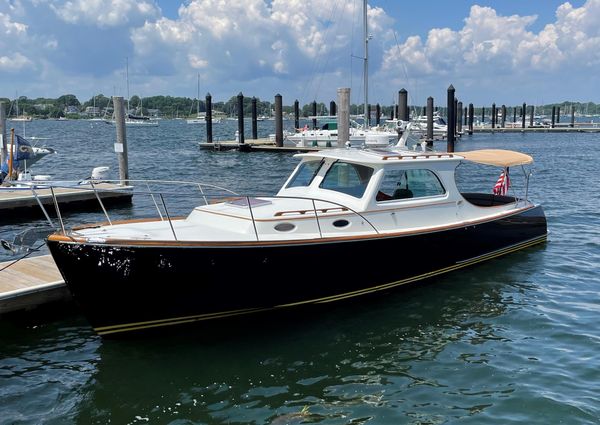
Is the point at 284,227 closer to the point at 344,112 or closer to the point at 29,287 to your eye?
the point at 29,287

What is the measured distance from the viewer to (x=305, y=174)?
33.9 ft

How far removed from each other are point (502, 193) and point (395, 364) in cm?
756

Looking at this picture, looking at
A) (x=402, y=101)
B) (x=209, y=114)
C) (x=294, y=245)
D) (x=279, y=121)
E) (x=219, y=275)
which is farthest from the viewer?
(x=209, y=114)

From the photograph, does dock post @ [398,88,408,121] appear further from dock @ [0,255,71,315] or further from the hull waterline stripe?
dock @ [0,255,71,315]

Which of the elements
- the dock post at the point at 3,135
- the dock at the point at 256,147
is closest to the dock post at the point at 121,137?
the dock post at the point at 3,135

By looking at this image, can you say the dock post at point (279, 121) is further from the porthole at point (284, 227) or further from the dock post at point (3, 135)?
the porthole at point (284, 227)

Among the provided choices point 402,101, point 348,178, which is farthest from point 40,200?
point 402,101

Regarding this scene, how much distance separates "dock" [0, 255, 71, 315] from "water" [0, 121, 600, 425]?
0.26 metres

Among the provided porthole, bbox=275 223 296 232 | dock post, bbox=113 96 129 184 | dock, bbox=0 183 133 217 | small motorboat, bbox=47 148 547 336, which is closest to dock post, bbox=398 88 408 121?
dock post, bbox=113 96 129 184

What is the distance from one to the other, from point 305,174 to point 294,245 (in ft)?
8.05

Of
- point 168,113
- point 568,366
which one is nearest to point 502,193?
point 568,366

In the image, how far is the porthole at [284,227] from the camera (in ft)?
27.7

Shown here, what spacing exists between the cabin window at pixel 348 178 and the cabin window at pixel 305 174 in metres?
0.30

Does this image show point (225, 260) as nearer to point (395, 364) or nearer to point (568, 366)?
point (395, 364)
